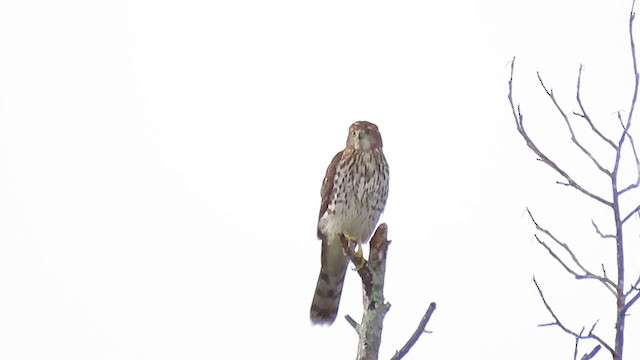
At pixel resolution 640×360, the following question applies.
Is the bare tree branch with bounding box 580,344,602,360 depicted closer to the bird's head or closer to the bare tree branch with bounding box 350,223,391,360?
the bare tree branch with bounding box 350,223,391,360

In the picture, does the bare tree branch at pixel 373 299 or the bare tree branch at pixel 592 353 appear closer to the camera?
the bare tree branch at pixel 592 353

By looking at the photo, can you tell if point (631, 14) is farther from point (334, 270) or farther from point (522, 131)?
point (334, 270)

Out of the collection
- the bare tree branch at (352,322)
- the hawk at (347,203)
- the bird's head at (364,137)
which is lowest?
the bare tree branch at (352,322)

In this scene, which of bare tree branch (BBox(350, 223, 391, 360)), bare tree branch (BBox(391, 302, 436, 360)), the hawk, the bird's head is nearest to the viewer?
bare tree branch (BBox(391, 302, 436, 360))

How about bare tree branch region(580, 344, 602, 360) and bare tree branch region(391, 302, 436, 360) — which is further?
bare tree branch region(391, 302, 436, 360)

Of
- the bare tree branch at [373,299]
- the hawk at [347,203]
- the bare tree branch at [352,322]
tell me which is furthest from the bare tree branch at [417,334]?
the hawk at [347,203]

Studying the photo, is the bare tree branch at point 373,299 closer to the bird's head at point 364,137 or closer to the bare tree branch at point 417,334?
the bare tree branch at point 417,334

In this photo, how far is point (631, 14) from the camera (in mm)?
4027

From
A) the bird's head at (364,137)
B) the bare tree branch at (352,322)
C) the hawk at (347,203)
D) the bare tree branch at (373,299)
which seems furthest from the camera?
the bird's head at (364,137)

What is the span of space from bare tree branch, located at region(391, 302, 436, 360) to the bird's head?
348 centimetres

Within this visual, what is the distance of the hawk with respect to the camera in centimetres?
747

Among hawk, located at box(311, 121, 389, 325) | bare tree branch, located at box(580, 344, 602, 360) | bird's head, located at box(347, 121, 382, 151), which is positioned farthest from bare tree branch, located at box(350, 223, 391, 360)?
bird's head, located at box(347, 121, 382, 151)

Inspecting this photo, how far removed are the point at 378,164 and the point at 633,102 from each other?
3.73 meters

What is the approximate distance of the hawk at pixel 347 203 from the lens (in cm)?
747
